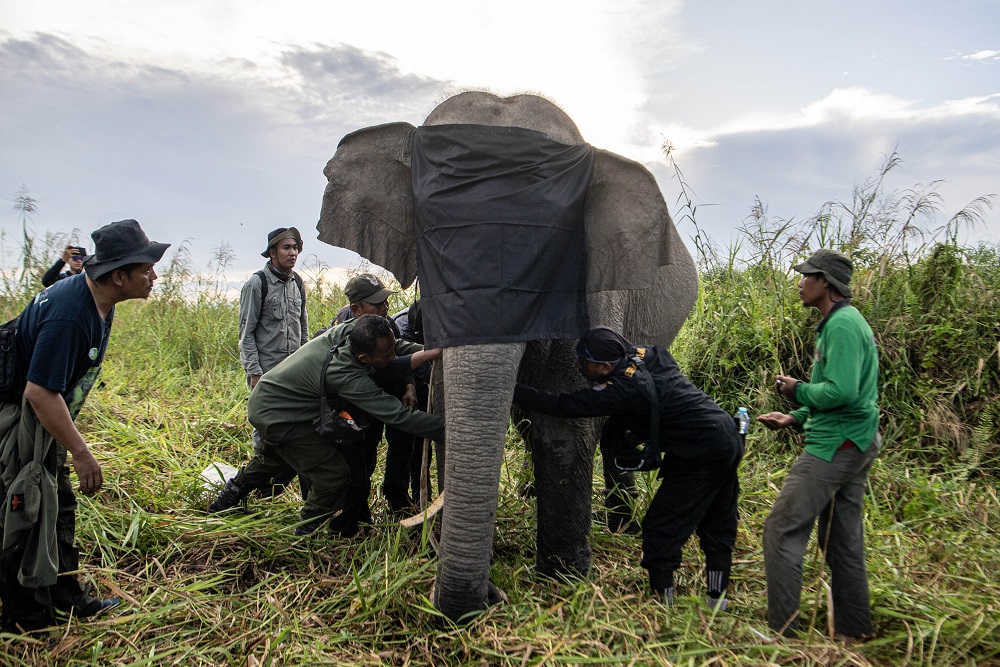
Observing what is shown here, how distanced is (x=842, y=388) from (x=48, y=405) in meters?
3.37

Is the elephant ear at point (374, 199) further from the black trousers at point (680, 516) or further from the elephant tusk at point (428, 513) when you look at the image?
the black trousers at point (680, 516)

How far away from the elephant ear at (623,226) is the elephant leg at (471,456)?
653 millimetres

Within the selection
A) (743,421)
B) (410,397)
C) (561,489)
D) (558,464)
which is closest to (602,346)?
(558,464)

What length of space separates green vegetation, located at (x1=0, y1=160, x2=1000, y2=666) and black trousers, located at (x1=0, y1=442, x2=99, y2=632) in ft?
0.31

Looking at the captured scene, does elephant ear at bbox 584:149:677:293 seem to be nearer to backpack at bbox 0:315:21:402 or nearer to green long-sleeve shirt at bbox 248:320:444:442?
green long-sleeve shirt at bbox 248:320:444:442

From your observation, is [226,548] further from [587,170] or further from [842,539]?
[842,539]

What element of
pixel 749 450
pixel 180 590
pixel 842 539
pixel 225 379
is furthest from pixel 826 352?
pixel 225 379

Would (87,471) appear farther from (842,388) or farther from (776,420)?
(842,388)

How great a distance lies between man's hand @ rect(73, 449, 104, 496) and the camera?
3061mm

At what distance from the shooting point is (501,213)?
3.16 metres

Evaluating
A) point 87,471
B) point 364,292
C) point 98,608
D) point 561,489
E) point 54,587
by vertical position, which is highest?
point 364,292

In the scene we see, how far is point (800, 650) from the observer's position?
122 inches

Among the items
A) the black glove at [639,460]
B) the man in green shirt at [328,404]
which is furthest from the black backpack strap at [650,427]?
the man in green shirt at [328,404]

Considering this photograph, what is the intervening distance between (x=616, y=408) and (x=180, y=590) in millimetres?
2150
